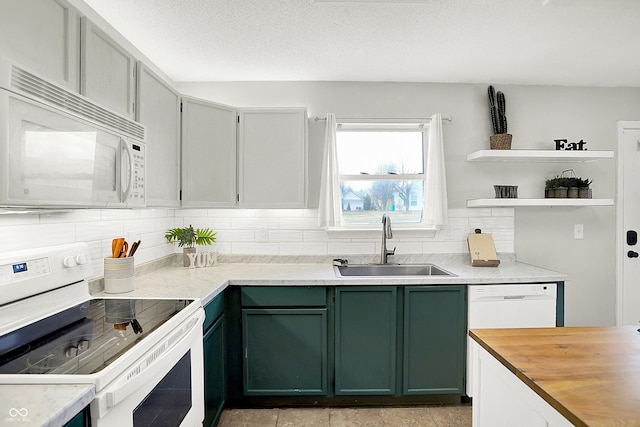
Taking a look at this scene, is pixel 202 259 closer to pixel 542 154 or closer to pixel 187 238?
pixel 187 238

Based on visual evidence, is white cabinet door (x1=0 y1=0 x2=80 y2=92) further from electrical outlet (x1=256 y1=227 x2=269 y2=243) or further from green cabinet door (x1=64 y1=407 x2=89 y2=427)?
electrical outlet (x1=256 y1=227 x2=269 y2=243)

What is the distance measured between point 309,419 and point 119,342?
150cm

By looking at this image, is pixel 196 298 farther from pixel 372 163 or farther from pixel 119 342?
pixel 372 163

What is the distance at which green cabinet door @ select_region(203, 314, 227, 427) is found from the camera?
1944mm

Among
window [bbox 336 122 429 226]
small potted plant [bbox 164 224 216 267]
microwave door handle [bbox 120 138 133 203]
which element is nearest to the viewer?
microwave door handle [bbox 120 138 133 203]

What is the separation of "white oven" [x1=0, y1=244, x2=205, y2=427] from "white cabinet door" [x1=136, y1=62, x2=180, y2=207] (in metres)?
0.56

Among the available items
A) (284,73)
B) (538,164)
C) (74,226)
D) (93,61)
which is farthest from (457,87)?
(74,226)

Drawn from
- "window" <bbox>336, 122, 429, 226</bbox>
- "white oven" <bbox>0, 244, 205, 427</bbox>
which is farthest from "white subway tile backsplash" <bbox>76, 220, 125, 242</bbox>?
"window" <bbox>336, 122, 429, 226</bbox>

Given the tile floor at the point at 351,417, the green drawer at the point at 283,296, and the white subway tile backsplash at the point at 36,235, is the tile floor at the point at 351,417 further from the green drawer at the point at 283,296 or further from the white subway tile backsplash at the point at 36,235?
the white subway tile backsplash at the point at 36,235

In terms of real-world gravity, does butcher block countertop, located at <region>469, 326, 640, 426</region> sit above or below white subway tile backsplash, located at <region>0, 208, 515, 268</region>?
below

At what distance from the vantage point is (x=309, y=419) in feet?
7.67

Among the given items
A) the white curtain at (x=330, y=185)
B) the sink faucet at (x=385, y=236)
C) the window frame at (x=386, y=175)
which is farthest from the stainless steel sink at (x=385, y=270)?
the white curtain at (x=330, y=185)

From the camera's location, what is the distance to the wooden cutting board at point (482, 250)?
2783 millimetres

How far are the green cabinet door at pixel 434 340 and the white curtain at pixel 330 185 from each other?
837mm
